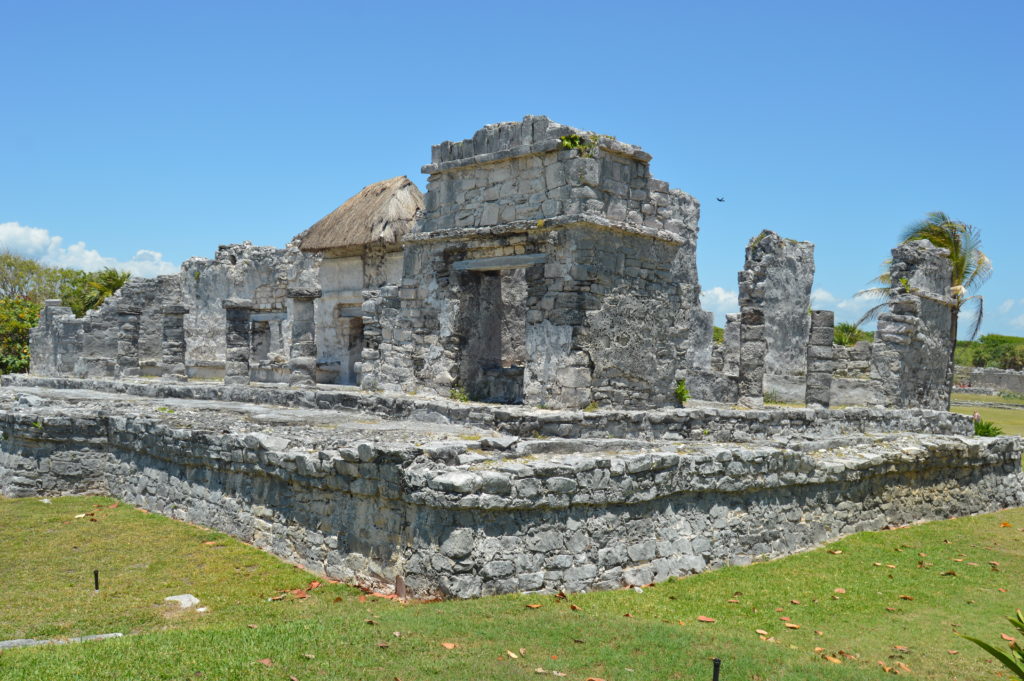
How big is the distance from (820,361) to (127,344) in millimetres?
15433

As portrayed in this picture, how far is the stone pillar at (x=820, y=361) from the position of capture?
602 inches

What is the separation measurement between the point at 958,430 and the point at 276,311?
14.3m

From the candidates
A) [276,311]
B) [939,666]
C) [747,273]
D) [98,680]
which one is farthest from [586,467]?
[276,311]

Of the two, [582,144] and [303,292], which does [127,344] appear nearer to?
[303,292]

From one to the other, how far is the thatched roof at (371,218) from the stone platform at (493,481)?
887 cm

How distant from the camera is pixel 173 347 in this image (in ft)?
59.7

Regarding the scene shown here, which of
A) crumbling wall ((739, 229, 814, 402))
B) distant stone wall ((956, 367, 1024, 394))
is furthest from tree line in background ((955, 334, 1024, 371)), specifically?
crumbling wall ((739, 229, 814, 402))

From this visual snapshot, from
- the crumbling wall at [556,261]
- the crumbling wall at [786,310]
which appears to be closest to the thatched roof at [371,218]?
the crumbling wall at [556,261]

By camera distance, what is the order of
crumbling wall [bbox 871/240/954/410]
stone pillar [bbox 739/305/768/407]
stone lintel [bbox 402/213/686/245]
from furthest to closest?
1. crumbling wall [bbox 871/240/954/410]
2. stone pillar [bbox 739/305/768/407]
3. stone lintel [bbox 402/213/686/245]

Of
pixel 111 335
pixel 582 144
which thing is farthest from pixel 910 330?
pixel 111 335

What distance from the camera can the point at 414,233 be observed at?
11.8m

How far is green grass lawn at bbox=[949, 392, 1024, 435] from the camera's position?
63.3 feet

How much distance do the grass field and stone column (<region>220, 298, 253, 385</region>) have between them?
8.34m

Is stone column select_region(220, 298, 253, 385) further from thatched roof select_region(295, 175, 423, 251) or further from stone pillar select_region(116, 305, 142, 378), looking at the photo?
stone pillar select_region(116, 305, 142, 378)
